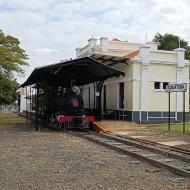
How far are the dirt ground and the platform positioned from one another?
86.1 inches

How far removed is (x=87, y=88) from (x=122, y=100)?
699cm

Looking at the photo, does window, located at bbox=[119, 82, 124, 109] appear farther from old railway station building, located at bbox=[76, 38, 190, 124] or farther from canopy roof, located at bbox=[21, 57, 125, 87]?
canopy roof, located at bbox=[21, 57, 125, 87]

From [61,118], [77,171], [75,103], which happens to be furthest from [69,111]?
[77,171]

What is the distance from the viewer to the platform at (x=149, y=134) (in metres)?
14.9

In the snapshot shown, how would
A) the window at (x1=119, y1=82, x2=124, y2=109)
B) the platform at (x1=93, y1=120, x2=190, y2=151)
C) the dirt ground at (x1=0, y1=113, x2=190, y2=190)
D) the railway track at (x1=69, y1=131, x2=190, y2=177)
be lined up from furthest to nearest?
the window at (x1=119, y1=82, x2=124, y2=109)
the platform at (x1=93, y1=120, x2=190, y2=151)
the railway track at (x1=69, y1=131, x2=190, y2=177)
the dirt ground at (x1=0, y1=113, x2=190, y2=190)

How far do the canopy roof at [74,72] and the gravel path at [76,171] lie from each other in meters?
8.94

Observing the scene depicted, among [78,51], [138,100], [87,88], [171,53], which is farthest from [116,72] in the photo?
[78,51]

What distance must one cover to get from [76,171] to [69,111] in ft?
45.2

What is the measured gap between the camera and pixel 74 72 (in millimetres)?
25781

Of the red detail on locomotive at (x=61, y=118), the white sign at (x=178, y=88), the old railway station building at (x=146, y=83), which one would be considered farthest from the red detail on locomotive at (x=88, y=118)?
the white sign at (x=178, y=88)

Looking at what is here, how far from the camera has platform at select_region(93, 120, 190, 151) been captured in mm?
14888

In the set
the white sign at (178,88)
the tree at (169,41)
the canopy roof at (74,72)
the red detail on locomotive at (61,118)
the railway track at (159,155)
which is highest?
the tree at (169,41)

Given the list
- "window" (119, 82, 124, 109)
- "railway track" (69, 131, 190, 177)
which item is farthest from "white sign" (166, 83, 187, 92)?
"window" (119, 82, 124, 109)

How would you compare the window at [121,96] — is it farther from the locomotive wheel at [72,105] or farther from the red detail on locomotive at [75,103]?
the red detail on locomotive at [75,103]
